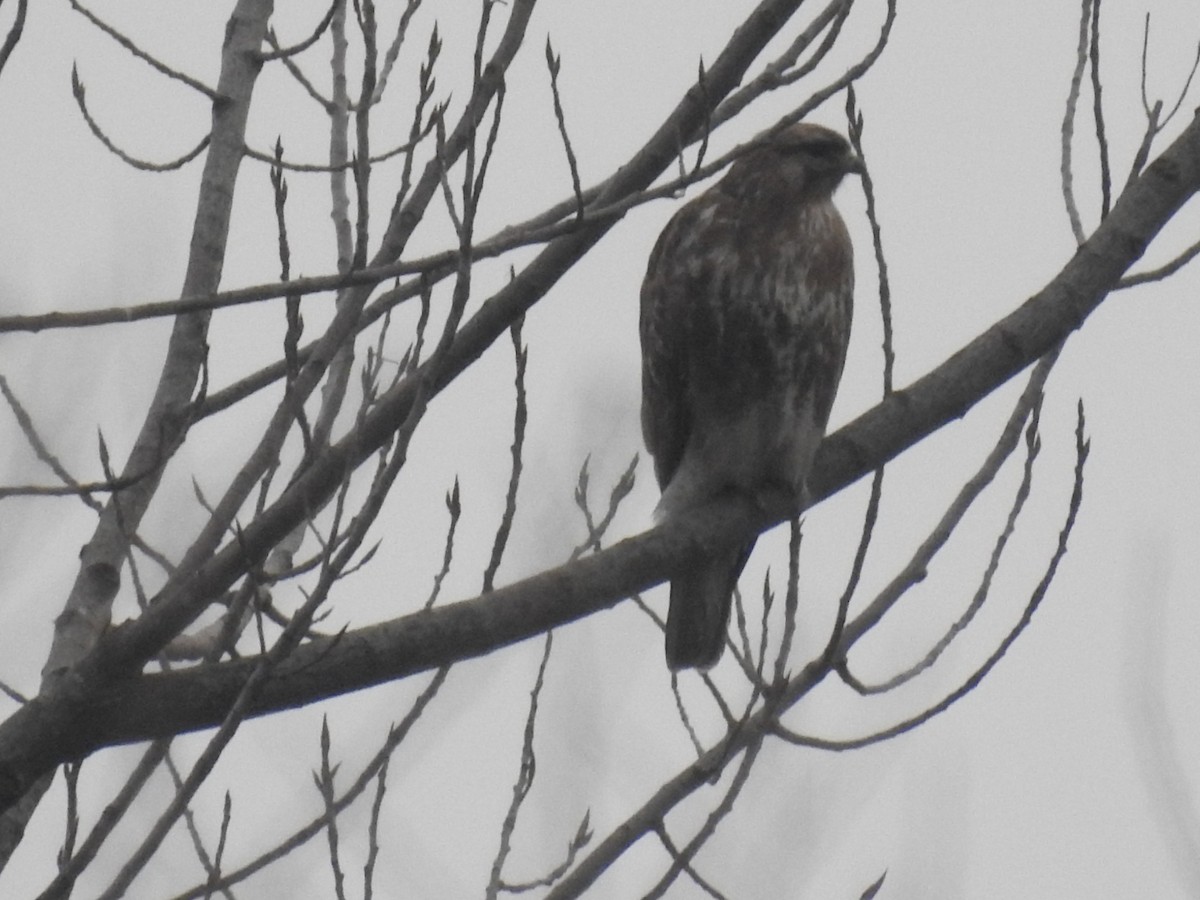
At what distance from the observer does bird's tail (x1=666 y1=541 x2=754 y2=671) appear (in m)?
4.08

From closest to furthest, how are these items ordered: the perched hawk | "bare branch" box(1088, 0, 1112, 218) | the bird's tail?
"bare branch" box(1088, 0, 1112, 218) < the perched hawk < the bird's tail

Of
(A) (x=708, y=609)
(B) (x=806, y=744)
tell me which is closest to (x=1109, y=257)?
(B) (x=806, y=744)

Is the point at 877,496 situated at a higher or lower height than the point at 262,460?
lower

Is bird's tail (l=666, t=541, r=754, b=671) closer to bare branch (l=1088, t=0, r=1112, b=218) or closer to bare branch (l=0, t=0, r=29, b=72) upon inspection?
bare branch (l=1088, t=0, r=1112, b=218)

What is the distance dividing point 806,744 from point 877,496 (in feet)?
1.69

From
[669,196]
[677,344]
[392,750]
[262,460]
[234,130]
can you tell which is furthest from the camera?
[677,344]

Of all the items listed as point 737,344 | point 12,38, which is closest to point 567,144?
point 12,38

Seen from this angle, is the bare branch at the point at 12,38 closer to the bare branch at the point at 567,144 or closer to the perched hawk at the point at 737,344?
the bare branch at the point at 567,144

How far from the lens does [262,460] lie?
2.44 metres

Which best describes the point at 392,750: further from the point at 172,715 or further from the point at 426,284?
the point at 426,284

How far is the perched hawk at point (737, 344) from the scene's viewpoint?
3.88m

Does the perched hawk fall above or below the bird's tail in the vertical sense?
above

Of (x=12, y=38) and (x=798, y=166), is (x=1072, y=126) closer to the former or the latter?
(x=798, y=166)

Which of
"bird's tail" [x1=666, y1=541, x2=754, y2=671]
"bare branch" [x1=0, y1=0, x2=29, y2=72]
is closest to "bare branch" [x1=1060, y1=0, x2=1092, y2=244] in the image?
"bird's tail" [x1=666, y1=541, x2=754, y2=671]
